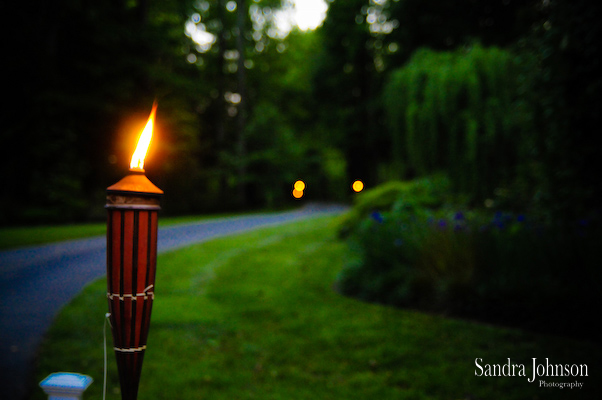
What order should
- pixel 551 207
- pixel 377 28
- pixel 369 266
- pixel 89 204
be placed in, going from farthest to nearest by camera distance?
pixel 377 28
pixel 89 204
pixel 369 266
pixel 551 207

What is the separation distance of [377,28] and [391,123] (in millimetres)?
14003

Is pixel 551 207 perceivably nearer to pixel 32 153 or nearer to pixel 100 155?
pixel 32 153

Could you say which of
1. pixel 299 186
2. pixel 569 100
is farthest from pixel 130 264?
pixel 569 100

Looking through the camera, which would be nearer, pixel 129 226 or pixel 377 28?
pixel 129 226

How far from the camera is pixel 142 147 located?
1.48 meters

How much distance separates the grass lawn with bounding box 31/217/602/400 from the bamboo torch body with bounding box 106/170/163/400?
1882mm

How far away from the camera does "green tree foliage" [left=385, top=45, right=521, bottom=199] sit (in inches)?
252

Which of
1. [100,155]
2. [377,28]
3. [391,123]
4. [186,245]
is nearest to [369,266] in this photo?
[391,123]

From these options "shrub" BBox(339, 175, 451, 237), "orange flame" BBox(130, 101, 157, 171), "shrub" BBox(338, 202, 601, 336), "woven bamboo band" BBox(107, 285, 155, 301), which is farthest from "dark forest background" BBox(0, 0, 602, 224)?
"shrub" BBox(339, 175, 451, 237)

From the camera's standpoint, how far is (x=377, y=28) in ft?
64.5

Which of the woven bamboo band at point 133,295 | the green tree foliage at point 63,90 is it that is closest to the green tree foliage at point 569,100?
the green tree foliage at point 63,90

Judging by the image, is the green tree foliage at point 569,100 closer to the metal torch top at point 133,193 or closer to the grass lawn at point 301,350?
the grass lawn at point 301,350

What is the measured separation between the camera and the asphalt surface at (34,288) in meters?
3.56

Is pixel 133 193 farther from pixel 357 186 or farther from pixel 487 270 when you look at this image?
pixel 487 270
